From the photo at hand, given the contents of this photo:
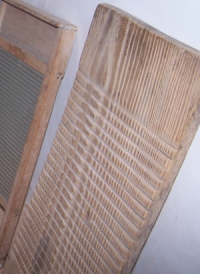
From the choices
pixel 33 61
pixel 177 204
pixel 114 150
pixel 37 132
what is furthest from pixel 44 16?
pixel 177 204

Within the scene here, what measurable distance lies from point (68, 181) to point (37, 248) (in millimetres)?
296

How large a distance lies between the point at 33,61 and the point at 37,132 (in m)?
0.31

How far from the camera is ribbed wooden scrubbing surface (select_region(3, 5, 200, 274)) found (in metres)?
0.84

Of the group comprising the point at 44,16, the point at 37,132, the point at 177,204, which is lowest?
the point at 37,132

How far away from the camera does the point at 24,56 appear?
1.49 m

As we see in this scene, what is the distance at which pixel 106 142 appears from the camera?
3.35 ft

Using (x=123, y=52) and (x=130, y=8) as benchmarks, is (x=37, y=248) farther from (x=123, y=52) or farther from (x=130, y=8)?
(x=130, y=8)

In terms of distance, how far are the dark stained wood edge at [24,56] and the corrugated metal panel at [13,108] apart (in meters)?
0.03

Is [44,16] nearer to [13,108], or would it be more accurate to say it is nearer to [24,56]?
[24,56]

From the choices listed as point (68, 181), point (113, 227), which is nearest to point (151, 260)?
point (113, 227)

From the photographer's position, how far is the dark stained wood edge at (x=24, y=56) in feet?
4.65

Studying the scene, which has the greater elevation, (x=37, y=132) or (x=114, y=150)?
(x=114, y=150)

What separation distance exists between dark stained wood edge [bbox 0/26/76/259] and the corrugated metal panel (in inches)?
4.0

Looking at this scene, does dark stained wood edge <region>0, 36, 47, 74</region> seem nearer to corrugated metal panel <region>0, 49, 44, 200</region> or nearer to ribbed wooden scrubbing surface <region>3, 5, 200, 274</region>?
corrugated metal panel <region>0, 49, 44, 200</region>
